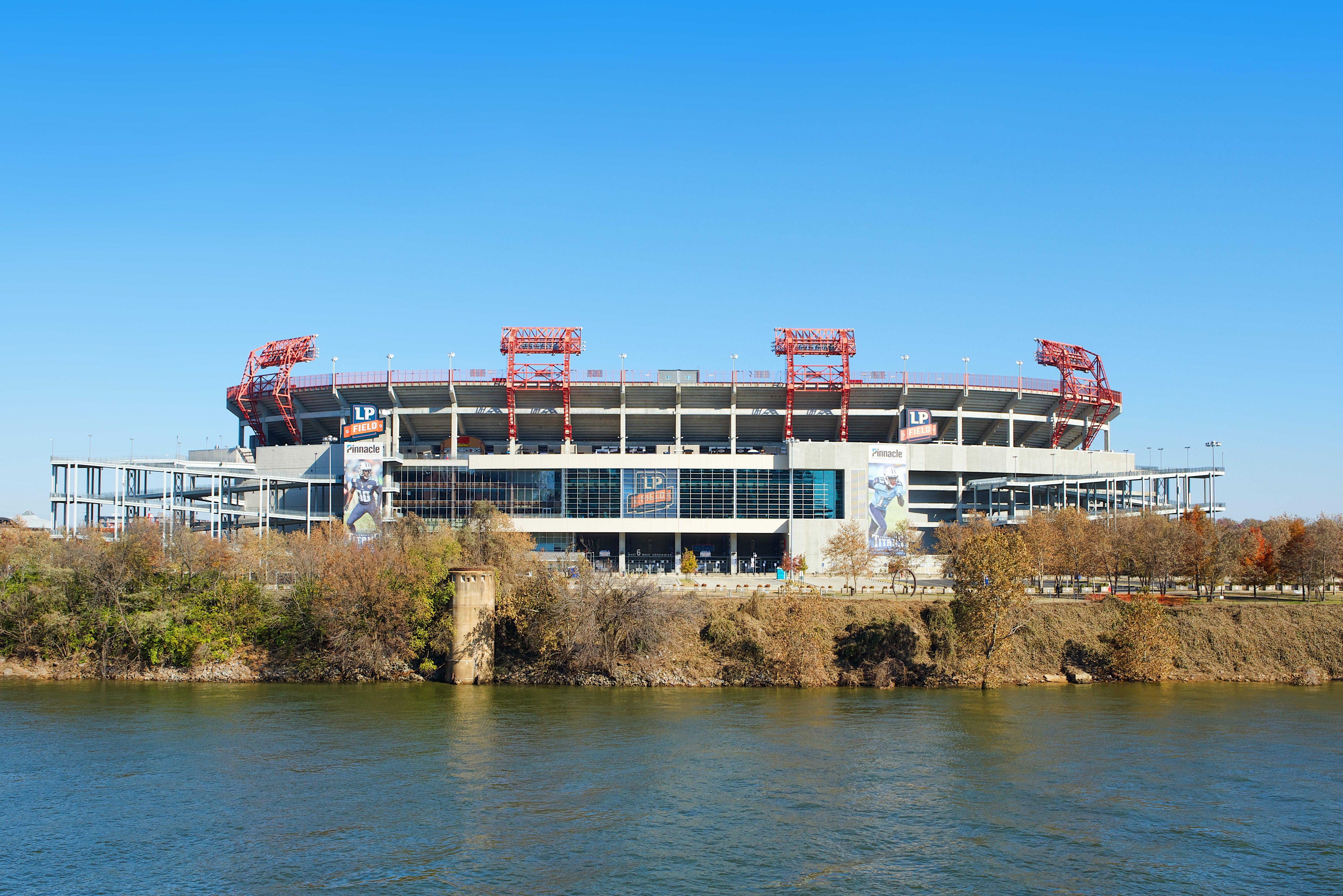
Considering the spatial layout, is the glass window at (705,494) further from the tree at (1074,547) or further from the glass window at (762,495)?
the tree at (1074,547)

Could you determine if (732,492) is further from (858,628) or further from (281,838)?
(281,838)

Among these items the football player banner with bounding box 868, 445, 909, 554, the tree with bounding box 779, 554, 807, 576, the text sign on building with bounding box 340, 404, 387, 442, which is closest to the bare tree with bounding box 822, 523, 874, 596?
the tree with bounding box 779, 554, 807, 576

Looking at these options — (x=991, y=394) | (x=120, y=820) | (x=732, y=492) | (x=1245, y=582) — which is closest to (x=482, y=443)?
(x=732, y=492)

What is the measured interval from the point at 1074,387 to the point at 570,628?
8980cm

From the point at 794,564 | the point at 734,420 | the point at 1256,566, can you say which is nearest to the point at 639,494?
the point at 734,420

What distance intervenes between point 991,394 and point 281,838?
4228 inches

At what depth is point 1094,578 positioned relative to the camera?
106m

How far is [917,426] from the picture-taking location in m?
123

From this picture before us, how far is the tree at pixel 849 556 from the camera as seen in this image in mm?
90438

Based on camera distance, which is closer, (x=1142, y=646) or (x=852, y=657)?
(x=852, y=657)

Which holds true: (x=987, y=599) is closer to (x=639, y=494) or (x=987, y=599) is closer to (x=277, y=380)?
(x=639, y=494)

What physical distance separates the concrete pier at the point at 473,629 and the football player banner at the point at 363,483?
56624 mm

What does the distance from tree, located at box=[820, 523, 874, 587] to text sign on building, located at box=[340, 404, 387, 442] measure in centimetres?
5541

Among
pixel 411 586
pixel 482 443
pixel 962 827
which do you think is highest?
pixel 482 443
